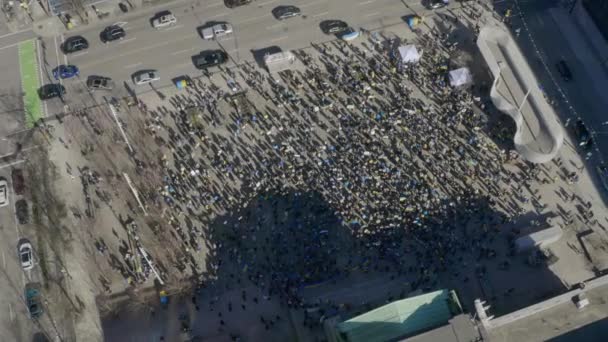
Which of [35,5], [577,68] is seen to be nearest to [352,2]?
[577,68]

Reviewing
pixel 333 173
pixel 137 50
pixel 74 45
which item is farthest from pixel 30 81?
pixel 333 173

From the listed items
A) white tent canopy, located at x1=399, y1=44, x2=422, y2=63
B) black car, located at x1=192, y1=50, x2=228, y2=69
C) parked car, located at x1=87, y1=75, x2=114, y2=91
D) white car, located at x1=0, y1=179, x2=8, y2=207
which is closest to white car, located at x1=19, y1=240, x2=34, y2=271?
white car, located at x1=0, y1=179, x2=8, y2=207

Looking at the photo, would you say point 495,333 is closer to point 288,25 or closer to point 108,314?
point 108,314

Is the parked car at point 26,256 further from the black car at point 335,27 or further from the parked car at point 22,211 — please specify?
the black car at point 335,27

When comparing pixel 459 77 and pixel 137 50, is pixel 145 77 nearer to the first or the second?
pixel 137 50

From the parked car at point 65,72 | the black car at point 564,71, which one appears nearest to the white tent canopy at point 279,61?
the parked car at point 65,72

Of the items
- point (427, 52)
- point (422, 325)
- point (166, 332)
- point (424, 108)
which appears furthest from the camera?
point (427, 52)
